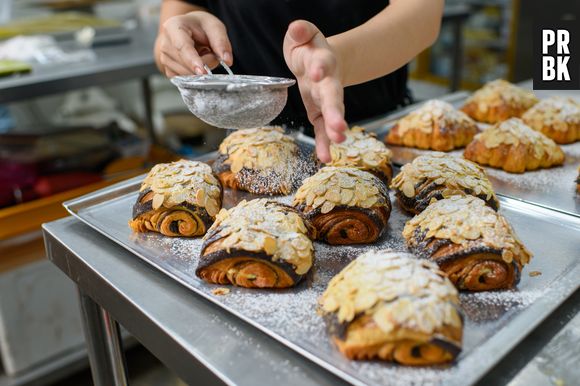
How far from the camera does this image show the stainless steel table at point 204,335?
0.74 metres

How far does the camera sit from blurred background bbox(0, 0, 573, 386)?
1980mm

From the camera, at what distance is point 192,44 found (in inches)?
46.7

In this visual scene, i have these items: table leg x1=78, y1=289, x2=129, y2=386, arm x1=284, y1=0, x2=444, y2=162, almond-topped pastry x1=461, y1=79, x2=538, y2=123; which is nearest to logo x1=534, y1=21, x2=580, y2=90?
almond-topped pastry x1=461, y1=79, x2=538, y2=123

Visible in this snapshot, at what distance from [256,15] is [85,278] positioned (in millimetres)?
883

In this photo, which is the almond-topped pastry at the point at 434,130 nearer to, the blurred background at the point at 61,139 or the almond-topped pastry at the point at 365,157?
the almond-topped pastry at the point at 365,157

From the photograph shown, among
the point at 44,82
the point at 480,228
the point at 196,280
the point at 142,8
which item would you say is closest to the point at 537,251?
the point at 480,228

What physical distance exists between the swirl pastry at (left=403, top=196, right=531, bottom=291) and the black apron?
53 centimetres

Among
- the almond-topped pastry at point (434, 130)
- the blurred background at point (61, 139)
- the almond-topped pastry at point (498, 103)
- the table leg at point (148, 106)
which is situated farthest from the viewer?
the table leg at point (148, 106)

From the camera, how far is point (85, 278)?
1.05 meters

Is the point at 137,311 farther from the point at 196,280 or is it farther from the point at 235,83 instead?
the point at 235,83

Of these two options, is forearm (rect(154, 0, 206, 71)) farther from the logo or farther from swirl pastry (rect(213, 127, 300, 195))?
the logo

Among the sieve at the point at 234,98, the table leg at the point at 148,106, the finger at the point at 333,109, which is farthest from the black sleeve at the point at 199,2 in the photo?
the table leg at the point at 148,106

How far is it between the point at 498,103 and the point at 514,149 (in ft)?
1.35

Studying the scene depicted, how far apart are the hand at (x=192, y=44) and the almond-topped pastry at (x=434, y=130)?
2.10 ft
